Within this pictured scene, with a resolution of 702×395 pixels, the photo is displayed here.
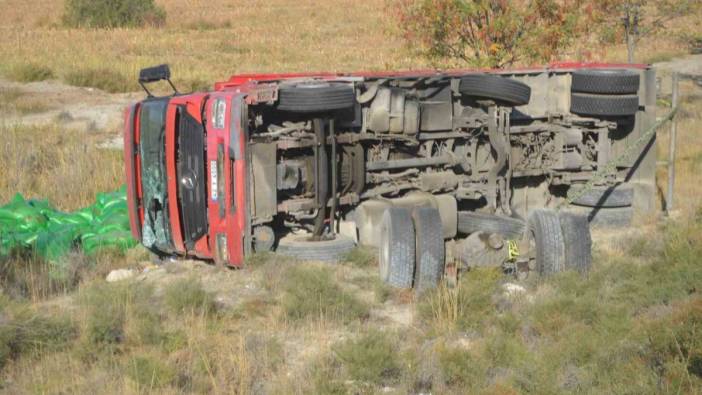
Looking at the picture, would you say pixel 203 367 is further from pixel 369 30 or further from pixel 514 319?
pixel 369 30

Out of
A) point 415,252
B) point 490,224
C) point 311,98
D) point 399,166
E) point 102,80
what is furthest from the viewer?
point 102,80

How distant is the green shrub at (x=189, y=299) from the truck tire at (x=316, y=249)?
1170 millimetres

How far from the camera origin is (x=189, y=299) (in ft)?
25.9

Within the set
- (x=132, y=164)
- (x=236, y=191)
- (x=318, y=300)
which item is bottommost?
(x=318, y=300)

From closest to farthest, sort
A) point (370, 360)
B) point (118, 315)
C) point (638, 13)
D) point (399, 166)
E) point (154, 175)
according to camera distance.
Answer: point (370, 360), point (118, 315), point (154, 175), point (399, 166), point (638, 13)

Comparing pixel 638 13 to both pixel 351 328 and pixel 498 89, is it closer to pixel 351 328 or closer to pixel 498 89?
pixel 498 89

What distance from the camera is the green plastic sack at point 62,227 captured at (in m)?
10.2

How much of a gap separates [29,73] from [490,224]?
17943 millimetres

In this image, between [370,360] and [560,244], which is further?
[560,244]

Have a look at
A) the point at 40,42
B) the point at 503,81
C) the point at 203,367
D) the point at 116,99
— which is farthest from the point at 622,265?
the point at 40,42

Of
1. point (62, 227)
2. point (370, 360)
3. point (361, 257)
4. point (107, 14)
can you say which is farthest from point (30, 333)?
point (107, 14)

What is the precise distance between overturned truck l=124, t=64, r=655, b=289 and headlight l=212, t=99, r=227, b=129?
3 cm

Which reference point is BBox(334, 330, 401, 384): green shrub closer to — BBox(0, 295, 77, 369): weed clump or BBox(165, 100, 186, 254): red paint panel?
BBox(0, 295, 77, 369): weed clump

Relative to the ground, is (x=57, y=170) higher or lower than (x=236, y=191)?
lower
